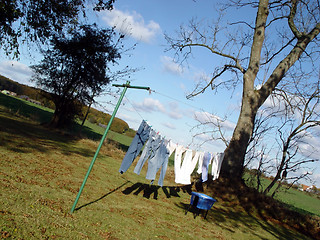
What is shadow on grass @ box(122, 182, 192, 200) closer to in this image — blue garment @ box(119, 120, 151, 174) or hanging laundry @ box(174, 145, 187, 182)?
hanging laundry @ box(174, 145, 187, 182)

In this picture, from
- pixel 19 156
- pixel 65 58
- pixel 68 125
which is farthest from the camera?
pixel 68 125

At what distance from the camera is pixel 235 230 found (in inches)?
261

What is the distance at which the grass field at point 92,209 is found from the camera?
3463mm

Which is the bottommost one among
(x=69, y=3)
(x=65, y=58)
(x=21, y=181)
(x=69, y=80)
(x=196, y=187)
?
(x=21, y=181)

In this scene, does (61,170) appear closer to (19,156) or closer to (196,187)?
(19,156)

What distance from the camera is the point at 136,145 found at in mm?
5613

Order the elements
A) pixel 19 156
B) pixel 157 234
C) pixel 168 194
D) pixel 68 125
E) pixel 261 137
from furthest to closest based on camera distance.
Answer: pixel 68 125
pixel 261 137
pixel 168 194
pixel 19 156
pixel 157 234

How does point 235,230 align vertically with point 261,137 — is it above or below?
below

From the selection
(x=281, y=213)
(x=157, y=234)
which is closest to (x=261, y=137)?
(x=281, y=213)

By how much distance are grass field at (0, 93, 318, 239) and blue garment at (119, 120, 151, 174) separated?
0.96 meters

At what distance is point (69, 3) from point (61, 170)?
731cm

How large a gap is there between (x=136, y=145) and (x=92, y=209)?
5.68ft

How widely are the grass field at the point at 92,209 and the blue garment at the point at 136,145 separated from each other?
37.7 inches

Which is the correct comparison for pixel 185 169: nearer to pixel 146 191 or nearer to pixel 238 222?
pixel 146 191
